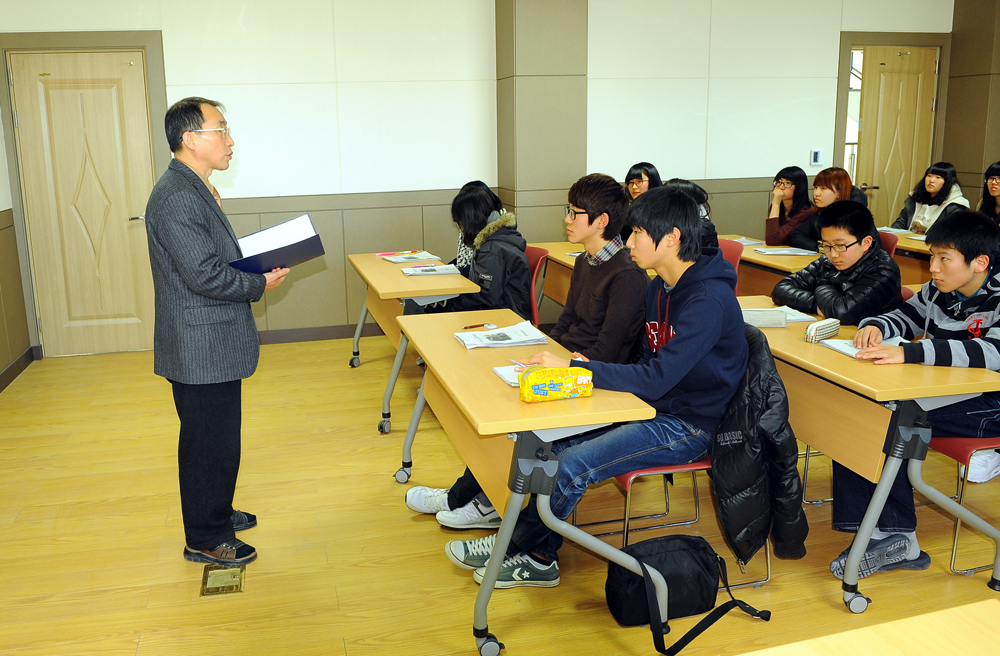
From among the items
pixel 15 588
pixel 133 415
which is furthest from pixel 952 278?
pixel 133 415

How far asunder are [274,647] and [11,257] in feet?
14.1

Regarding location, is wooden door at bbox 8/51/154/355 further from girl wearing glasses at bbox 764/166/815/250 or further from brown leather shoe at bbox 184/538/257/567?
girl wearing glasses at bbox 764/166/815/250

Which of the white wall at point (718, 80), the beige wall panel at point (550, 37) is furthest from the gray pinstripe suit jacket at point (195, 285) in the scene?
the white wall at point (718, 80)

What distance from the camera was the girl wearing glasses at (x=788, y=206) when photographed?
17.6 ft

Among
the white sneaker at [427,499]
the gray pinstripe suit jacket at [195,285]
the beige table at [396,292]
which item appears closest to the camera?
the gray pinstripe suit jacket at [195,285]

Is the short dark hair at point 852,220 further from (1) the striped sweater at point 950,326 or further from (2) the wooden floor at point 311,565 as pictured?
(2) the wooden floor at point 311,565

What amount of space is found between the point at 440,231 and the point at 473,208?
84.4 inches

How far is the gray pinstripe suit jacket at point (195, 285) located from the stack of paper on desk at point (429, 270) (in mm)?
1730

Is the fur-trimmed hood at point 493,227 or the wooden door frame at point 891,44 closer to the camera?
the fur-trimmed hood at point 493,227

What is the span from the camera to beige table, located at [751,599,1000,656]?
3.32ft

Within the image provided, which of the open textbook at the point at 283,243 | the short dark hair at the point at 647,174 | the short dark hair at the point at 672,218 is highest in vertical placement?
the short dark hair at the point at 647,174

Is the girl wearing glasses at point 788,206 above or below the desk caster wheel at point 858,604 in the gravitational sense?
above

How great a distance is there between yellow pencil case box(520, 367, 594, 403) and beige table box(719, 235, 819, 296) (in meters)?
2.55

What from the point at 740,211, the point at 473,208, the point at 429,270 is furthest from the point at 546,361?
the point at 740,211
